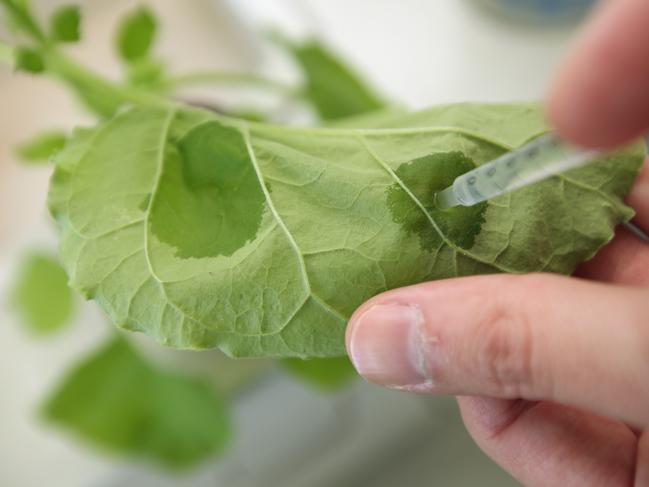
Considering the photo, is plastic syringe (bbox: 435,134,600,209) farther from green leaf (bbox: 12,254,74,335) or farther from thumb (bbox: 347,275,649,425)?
green leaf (bbox: 12,254,74,335)

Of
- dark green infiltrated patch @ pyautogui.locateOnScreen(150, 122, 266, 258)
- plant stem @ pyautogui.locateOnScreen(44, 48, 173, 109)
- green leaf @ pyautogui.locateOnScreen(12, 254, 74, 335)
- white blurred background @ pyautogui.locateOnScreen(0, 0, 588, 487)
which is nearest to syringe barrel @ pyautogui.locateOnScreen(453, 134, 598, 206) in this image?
dark green infiltrated patch @ pyautogui.locateOnScreen(150, 122, 266, 258)

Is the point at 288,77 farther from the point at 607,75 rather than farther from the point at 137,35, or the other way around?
the point at 607,75

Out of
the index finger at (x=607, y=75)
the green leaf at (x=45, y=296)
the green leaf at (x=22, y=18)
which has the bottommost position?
the green leaf at (x=45, y=296)

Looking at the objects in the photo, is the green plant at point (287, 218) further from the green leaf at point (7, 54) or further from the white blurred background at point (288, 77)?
the white blurred background at point (288, 77)

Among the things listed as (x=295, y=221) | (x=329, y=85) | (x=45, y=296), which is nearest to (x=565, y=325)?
(x=295, y=221)

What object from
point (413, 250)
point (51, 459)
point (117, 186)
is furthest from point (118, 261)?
point (51, 459)

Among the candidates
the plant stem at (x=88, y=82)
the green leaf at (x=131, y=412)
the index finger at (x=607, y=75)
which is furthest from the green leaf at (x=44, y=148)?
the index finger at (x=607, y=75)
